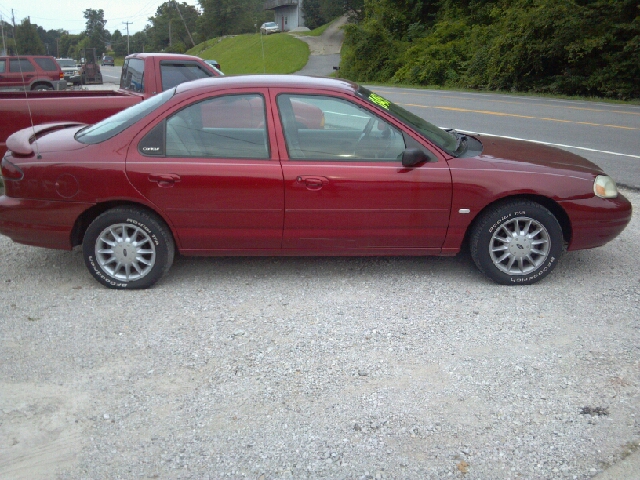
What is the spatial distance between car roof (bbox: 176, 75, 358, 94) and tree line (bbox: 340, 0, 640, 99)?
2377 centimetres

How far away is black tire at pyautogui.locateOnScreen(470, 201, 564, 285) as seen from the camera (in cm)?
528

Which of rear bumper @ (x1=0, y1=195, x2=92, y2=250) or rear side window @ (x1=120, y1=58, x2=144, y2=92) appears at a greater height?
rear side window @ (x1=120, y1=58, x2=144, y2=92)

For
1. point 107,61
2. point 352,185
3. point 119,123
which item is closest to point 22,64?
point 119,123

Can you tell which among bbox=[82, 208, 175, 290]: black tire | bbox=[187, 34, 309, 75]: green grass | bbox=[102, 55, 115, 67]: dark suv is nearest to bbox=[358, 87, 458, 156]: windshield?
bbox=[82, 208, 175, 290]: black tire

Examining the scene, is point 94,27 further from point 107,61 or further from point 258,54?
Result: point 107,61

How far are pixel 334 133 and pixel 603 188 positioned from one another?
223cm

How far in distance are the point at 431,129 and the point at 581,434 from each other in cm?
294

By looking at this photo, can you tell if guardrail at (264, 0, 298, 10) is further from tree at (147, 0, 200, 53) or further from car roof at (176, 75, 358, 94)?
car roof at (176, 75, 358, 94)

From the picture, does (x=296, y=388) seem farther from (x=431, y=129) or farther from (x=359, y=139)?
(x=431, y=129)

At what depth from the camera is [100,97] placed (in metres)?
8.58

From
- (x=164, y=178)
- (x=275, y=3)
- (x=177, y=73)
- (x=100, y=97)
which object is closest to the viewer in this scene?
(x=164, y=178)

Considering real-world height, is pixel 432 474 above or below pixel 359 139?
below

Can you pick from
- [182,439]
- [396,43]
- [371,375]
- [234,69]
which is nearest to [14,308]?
[182,439]

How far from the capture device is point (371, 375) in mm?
4027
